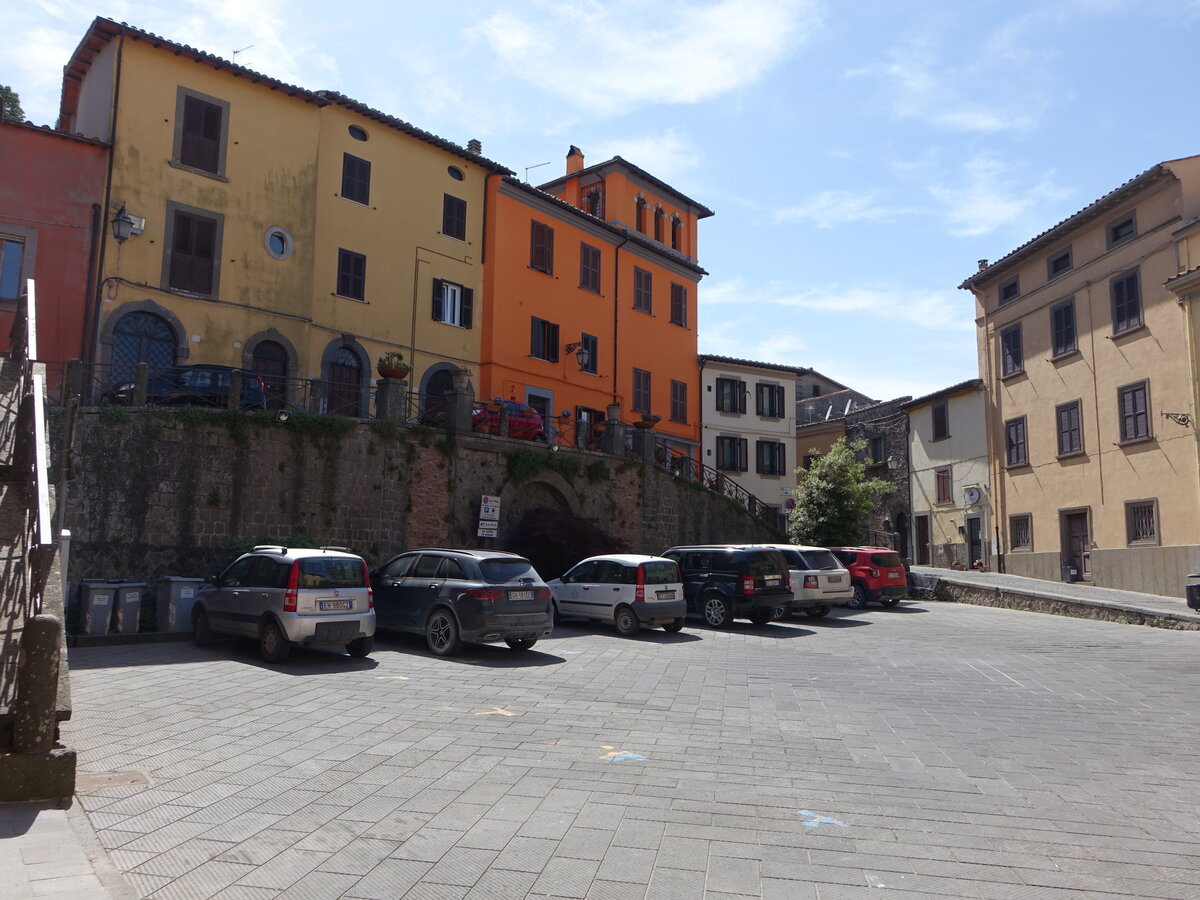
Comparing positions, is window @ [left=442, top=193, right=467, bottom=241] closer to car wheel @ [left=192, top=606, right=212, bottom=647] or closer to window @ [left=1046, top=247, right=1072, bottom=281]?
car wheel @ [left=192, top=606, right=212, bottom=647]

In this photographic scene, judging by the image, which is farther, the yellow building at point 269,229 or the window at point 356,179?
the window at point 356,179

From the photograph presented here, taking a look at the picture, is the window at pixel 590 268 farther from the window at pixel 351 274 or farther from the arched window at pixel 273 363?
the arched window at pixel 273 363

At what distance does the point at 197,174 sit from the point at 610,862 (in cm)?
2140

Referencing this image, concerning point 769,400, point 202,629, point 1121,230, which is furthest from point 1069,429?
point 202,629

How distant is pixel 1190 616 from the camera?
18422mm

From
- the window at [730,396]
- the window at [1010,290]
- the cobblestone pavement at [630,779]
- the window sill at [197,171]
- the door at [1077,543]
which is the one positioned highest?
the window at [1010,290]

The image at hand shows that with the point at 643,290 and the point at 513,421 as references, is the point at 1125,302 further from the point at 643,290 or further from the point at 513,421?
the point at 513,421

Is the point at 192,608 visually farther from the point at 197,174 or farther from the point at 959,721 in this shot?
the point at 197,174

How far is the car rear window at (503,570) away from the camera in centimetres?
1280

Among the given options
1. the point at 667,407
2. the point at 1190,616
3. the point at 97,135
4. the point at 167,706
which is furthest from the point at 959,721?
the point at 667,407

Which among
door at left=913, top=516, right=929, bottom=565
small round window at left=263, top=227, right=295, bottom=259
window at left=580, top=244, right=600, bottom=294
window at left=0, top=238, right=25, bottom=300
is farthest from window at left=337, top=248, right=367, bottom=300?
door at left=913, top=516, right=929, bottom=565

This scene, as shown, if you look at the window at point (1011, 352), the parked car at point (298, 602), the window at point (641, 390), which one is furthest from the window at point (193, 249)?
the window at point (1011, 352)

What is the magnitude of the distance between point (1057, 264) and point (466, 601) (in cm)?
2511

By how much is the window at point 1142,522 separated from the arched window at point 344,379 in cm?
2175
